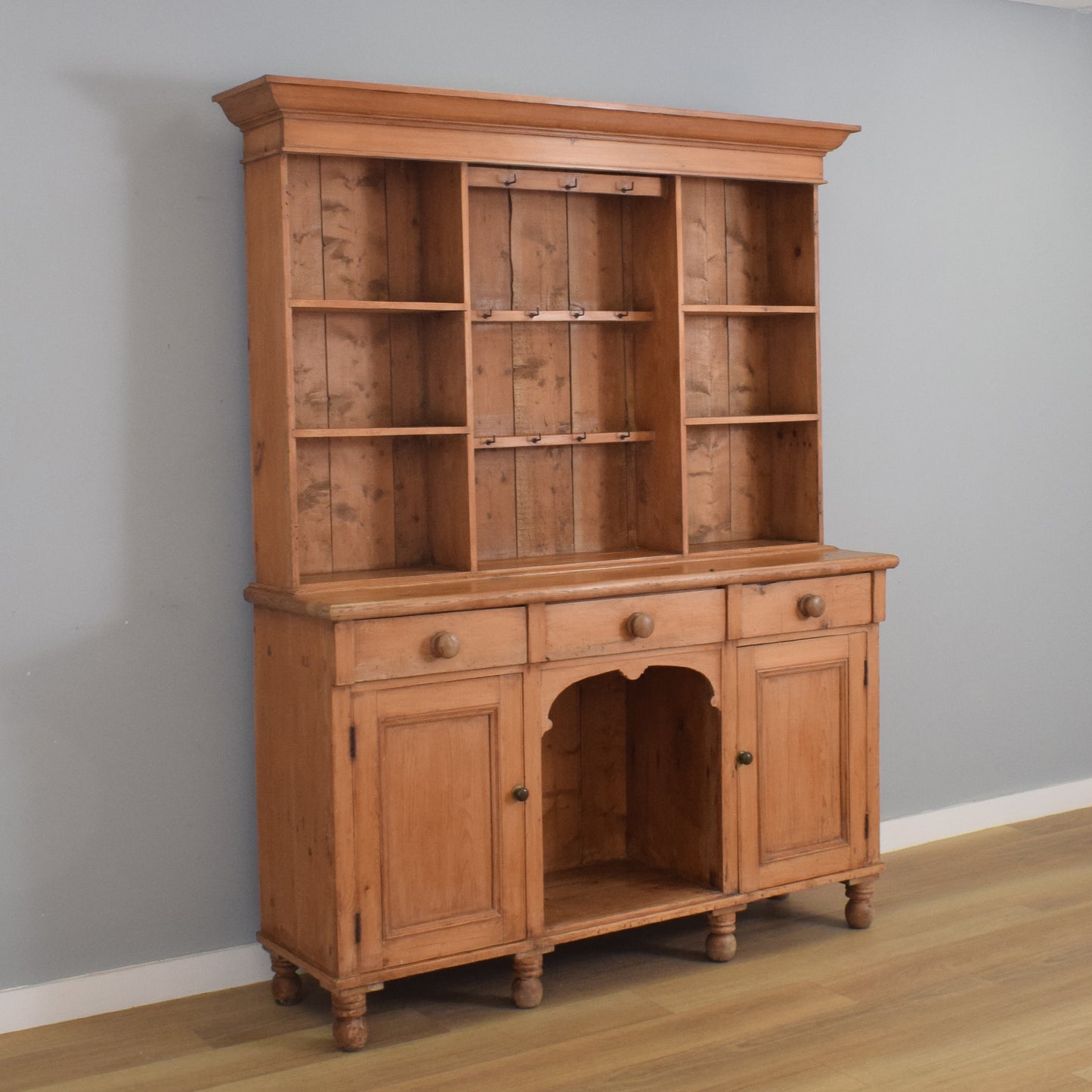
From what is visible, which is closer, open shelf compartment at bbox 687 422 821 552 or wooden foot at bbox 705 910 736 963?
wooden foot at bbox 705 910 736 963

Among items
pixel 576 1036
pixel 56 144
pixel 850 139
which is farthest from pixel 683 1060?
pixel 850 139

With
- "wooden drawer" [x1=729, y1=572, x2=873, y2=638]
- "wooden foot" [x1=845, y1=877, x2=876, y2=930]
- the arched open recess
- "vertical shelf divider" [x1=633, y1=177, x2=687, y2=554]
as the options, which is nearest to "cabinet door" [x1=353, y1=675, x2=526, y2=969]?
the arched open recess

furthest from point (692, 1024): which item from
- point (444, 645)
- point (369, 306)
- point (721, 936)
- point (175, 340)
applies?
point (175, 340)

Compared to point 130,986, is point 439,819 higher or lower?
higher

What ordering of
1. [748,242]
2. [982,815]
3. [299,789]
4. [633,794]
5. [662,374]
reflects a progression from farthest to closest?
1. [982,815]
2. [748,242]
3. [633,794]
4. [662,374]
5. [299,789]

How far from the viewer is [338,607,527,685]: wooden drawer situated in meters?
3.02

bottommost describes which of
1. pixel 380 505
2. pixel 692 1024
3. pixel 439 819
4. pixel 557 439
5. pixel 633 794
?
pixel 692 1024

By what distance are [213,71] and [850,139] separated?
196 cm

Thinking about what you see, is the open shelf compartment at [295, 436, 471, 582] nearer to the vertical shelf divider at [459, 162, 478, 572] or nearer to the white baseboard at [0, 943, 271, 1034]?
the vertical shelf divider at [459, 162, 478, 572]

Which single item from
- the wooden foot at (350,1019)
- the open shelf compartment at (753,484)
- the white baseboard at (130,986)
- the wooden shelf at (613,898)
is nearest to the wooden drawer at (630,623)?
the open shelf compartment at (753,484)

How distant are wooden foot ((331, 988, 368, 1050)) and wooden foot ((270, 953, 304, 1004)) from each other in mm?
286

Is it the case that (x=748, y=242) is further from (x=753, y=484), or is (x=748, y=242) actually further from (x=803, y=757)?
(x=803, y=757)

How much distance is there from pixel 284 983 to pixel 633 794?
1.10 m

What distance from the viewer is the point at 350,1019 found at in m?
3.08
